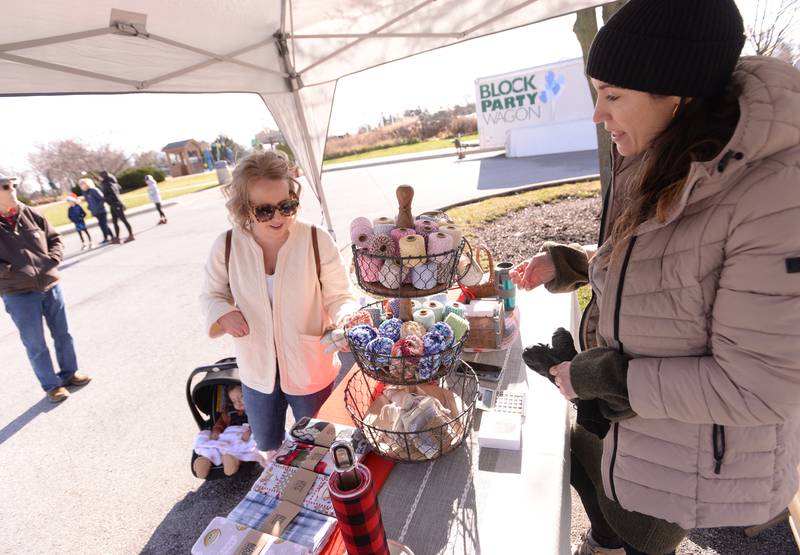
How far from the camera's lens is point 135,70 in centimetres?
229

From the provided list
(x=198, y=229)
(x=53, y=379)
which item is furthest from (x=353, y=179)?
(x=53, y=379)

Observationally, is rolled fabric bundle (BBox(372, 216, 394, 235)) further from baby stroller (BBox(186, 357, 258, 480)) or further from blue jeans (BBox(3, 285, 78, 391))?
blue jeans (BBox(3, 285, 78, 391))

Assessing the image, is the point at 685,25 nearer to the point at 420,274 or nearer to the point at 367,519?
the point at 420,274

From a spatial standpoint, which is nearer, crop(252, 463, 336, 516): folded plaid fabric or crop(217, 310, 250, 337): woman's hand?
crop(252, 463, 336, 516): folded plaid fabric

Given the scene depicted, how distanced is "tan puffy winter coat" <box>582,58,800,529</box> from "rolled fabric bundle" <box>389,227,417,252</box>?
1.84 ft

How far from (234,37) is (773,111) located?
255 cm

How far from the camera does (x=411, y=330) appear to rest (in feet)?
4.45

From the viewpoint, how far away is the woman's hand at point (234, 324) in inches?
74.7

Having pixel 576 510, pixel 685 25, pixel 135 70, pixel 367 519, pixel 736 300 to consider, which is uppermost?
pixel 135 70

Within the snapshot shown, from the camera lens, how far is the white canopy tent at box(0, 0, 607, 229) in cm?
181

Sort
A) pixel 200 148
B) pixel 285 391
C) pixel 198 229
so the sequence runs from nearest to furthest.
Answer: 1. pixel 285 391
2. pixel 198 229
3. pixel 200 148

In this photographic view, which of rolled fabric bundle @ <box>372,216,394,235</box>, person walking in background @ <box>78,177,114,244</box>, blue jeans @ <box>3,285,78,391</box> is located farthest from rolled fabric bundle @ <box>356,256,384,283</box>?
person walking in background @ <box>78,177,114,244</box>

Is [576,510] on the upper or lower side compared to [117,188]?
lower

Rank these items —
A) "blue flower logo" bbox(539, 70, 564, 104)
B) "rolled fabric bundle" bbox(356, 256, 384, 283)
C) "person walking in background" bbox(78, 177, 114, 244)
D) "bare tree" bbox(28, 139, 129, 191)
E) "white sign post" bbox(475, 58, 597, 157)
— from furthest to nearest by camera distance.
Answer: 1. "bare tree" bbox(28, 139, 129, 191)
2. "blue flower logo" bbox(539, 70, 564, 104)
3. "white sign post" bbox(475, 58, 597, 157)
4. "person walking in background" bbox(78, 177, 114, 244)
5. "rolled fabric bundle" bbox(356, 256, 384, 283)
